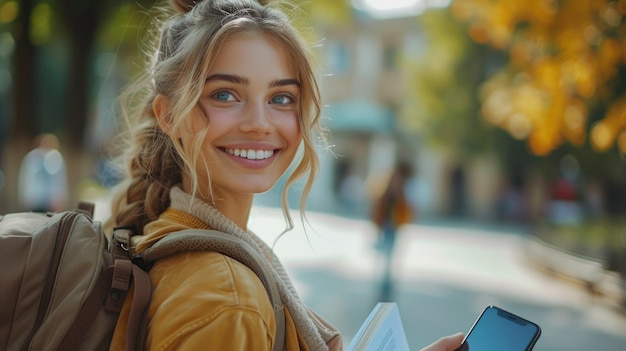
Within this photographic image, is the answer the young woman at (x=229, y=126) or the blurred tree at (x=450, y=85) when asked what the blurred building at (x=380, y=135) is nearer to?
the blurred tree at (x=450, y=85)

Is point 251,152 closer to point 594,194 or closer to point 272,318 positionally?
point 272,318

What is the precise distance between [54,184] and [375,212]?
4406 mm

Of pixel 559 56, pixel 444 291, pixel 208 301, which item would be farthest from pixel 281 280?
pixel 444 291

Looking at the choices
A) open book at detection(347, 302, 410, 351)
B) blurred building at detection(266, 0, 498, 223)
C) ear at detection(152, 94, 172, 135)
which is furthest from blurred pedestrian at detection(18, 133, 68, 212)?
blurred building at detection(266, 0, 498, 223)

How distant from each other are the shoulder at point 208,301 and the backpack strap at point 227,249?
24 mm

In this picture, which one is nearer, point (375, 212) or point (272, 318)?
point (272, 318)

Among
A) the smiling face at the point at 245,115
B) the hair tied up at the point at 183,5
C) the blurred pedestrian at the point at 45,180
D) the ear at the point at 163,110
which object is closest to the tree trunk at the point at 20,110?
the blurred pedestrian at the point at 45,180

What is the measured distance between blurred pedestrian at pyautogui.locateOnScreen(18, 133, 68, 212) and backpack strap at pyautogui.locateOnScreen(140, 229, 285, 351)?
7.82m

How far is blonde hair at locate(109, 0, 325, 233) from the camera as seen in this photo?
1586 millimetres

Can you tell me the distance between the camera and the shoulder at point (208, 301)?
122 cm

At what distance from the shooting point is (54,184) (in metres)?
9.48

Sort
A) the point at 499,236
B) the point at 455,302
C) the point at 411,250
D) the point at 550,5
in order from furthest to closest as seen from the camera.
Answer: the point at 499,236
the point at 411,250
the point at 455,302
the point at 550,5

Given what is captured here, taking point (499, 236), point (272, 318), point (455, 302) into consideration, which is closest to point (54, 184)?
point (455, 302)

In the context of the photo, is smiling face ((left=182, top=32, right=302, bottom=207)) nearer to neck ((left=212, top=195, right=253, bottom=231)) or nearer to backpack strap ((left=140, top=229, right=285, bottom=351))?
neck ((left=212, top=195, right=253, bottom=231))
